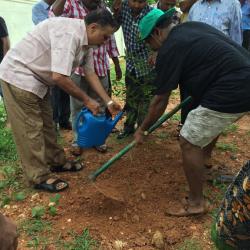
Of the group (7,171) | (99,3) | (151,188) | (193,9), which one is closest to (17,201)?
(7,171)

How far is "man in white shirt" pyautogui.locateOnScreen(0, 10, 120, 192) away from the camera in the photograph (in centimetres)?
330

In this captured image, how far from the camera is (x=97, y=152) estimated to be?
4645 mm

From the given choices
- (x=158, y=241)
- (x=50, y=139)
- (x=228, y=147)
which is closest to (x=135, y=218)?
(x=158, y=241)

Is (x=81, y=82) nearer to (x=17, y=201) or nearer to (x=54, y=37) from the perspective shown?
(x=54, y=37)

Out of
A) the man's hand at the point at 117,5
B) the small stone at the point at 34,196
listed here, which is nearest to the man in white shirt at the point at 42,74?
the small stone at the point at 34,196

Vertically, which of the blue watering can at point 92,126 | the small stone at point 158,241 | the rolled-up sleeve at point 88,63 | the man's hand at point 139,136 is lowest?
the small stone at point 158,241

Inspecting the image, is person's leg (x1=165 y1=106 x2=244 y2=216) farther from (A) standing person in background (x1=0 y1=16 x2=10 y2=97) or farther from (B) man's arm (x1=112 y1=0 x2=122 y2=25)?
(A) standing person in background (x1=0 y1=16 x2=10 y2=97)

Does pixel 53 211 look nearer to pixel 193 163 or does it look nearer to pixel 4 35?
pixel 193 163

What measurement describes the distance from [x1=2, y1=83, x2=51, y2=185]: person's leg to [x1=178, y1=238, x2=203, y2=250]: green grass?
1.50 metres

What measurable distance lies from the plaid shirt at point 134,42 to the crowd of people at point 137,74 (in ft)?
0.04

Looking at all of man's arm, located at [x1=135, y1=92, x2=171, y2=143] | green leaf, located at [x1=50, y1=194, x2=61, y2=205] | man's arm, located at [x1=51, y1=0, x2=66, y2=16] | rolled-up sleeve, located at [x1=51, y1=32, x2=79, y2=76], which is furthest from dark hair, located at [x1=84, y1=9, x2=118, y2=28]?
green leaf, located at [x1=50, y1=194, x2=61, y2=205]

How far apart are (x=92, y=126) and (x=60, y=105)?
5.50 feet

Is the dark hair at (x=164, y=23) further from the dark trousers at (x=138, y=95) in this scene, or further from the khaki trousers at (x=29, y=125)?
the khaki trousers at (x=29, y=125)

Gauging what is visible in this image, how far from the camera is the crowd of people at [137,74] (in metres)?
2.96
